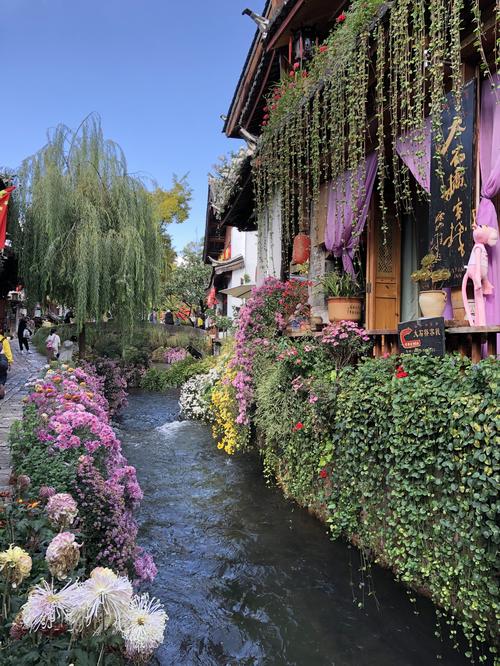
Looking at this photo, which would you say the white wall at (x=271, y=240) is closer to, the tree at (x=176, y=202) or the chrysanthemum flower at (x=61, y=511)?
the chrysanthemum flower at (x=61, y=511)

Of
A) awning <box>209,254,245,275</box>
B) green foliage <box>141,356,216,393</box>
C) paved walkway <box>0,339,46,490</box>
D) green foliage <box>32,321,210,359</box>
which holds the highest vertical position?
awning <box>209,254,245,275</box>

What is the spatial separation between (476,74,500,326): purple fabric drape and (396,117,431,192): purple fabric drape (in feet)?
1.72

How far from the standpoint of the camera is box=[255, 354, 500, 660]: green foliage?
2795 millimetres

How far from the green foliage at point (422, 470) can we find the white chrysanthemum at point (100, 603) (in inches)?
80.7

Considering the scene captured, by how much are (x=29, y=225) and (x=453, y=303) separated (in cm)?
856

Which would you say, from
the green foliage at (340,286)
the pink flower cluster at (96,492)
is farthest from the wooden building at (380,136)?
the pink flower cluster at (96,492)

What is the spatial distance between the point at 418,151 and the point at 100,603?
4.49 meters

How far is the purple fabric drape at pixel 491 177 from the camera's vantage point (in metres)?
4.11

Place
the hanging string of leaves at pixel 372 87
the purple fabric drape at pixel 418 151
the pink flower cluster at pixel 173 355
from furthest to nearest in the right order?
the pink flower cluster at pixel 173 355, the purple fabric drape at pixel 418 151, the hanging string of leaves at pixel 372 87

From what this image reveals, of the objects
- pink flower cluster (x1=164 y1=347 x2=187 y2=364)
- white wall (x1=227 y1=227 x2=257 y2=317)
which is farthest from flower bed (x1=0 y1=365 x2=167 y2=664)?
pink flower cluster (x1=164 y1=347 x2=187 y2=364)

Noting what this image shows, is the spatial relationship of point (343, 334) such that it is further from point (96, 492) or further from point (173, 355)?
point (173, 355)

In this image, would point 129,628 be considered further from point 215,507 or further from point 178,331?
point 178,331

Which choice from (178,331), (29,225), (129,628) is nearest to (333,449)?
(129,628)

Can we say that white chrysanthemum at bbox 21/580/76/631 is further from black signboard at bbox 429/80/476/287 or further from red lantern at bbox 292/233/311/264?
red lantern at bbox 292/233/311/264
